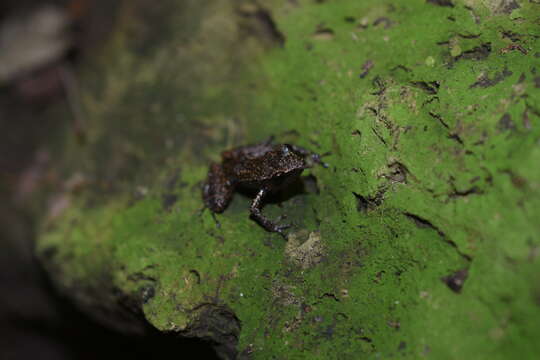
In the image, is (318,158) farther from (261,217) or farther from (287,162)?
(261,217)

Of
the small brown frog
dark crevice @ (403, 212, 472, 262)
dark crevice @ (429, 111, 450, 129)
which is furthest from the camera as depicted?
the small brown frog

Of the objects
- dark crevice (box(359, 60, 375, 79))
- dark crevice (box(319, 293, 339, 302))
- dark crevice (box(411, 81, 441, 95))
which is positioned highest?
dark crevice (box(411, 81, 441, 95))

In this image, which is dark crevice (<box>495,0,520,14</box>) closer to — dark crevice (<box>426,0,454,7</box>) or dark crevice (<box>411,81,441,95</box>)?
dark crevice (<box>426,0,454,7</box>)

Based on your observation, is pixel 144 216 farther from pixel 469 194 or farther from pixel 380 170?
pixel 469 194

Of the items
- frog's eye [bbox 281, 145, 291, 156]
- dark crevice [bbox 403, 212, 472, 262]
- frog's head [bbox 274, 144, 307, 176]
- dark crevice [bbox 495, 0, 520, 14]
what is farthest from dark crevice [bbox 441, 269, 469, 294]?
dark crevice [bbox 495, 0, 520, 14]

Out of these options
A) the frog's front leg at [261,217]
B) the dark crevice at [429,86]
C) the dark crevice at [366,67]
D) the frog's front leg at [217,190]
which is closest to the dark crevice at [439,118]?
the dark crevice at [429,86]

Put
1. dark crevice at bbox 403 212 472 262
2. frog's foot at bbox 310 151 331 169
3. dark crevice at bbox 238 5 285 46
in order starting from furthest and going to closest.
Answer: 1. dark crevice at bbox 238 5 285 46
2. frog's foot at bbox 310 151 331 169
3. dark crevice at bbox 403 212 472 262

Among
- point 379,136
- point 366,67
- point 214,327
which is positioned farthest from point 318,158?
point 214,327

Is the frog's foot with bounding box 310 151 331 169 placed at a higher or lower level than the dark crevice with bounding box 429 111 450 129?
lower
